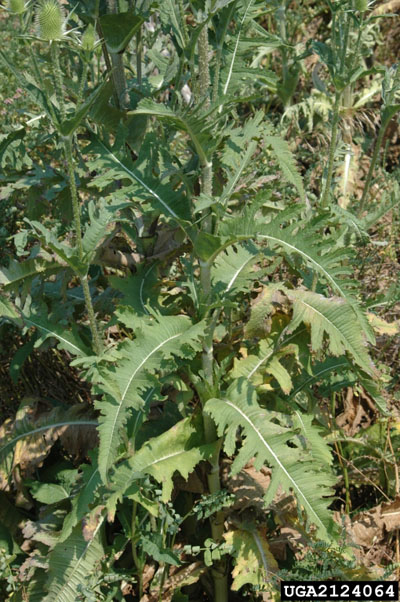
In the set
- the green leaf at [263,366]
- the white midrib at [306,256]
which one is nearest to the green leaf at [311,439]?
the green leaf at [263,366]

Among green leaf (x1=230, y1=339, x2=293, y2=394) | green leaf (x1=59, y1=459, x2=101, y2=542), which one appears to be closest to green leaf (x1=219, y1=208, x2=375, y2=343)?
green leaf (x1=230, y1=339, x2=293, y2=394)

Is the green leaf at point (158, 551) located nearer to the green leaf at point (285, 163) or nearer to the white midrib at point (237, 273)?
the white midrib at point (237, 273)

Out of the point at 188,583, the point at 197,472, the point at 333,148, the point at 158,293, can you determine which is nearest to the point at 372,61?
the point at 333,148

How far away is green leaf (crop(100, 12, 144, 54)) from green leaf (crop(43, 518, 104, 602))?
2.01 m

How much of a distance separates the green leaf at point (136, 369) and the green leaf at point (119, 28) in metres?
1.18

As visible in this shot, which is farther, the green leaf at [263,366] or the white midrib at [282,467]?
the green leaf at [263,366]

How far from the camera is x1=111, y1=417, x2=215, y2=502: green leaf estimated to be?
97.1 inches

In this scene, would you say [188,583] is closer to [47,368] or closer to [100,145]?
[47,368]

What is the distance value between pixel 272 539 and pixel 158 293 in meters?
1.24

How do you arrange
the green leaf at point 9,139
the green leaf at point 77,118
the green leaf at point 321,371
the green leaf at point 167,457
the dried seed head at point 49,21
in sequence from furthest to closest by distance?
the green leaf at point 321,371 < the green leaf at point 9,139 < the green leaf at point 167,457 < the green leaf at point 77,118 < the dried seed head at point 49,21

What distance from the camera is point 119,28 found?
2.63 metres

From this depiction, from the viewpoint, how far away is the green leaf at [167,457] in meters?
2.47

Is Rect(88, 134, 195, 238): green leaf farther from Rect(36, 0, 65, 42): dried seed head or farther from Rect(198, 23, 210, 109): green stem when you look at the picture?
Rect(36, 0, 65, 42): dried seed head

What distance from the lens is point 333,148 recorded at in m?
2.69
